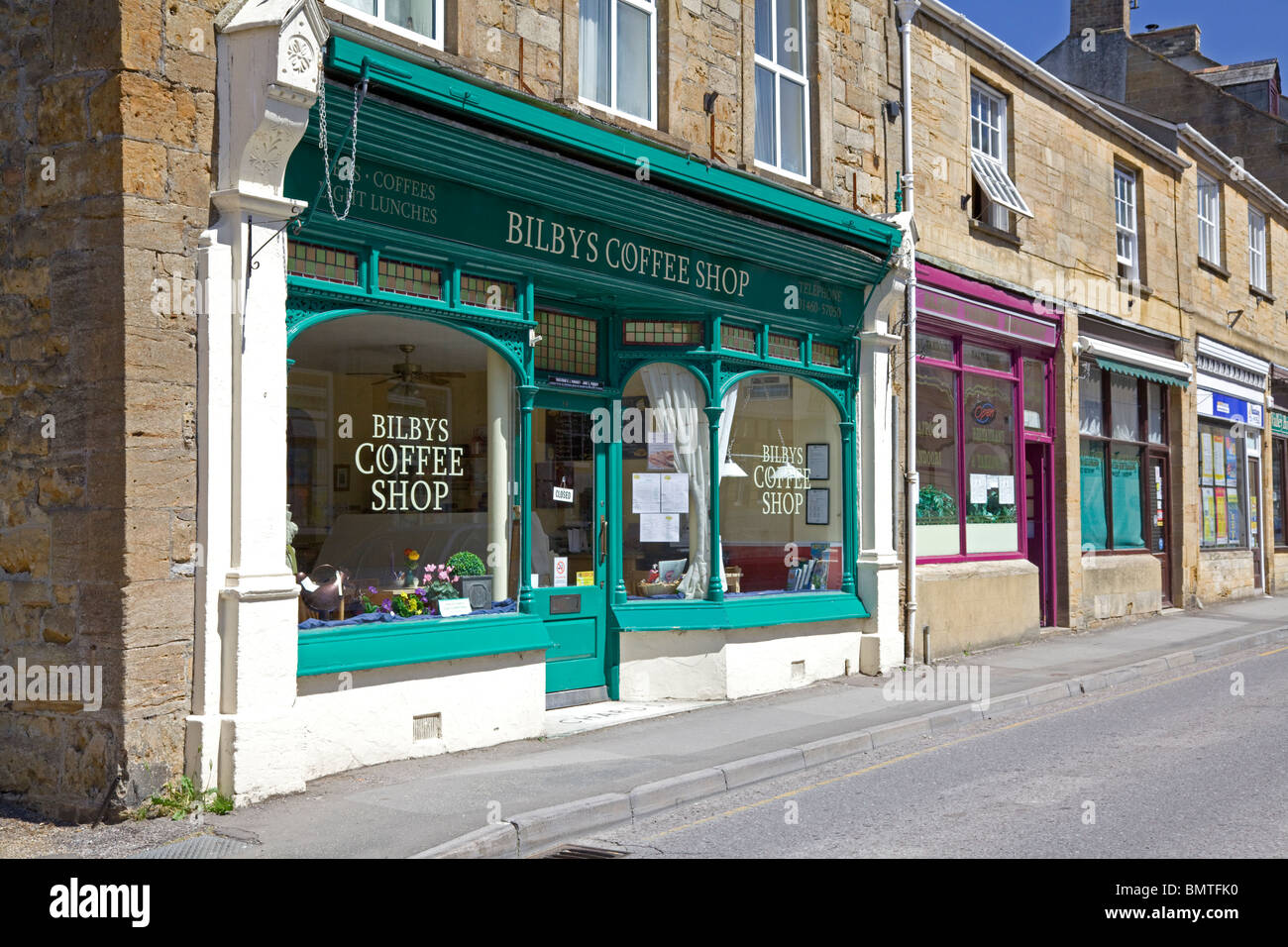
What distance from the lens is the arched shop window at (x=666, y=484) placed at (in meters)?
11.3

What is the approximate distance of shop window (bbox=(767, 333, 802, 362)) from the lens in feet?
40.2

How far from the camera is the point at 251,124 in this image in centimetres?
749

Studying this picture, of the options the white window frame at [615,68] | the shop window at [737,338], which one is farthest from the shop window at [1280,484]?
the white window frame at [615,68]

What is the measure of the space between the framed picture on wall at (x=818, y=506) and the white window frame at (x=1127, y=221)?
8880 mm

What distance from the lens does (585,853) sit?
6637 mm

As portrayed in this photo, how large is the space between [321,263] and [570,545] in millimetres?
3475

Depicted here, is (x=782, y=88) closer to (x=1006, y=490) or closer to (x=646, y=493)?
(x=646, y=493)

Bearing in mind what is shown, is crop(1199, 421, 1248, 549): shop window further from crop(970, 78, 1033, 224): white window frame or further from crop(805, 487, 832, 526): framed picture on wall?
crop(805, 487, 832, 526): framed picture on wall

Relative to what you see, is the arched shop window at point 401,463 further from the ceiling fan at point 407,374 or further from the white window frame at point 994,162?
the white window frame at point 994,162

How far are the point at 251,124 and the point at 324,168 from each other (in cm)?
69

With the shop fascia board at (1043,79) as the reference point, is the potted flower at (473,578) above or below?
below

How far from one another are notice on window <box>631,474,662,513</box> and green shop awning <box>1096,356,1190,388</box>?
366 inches

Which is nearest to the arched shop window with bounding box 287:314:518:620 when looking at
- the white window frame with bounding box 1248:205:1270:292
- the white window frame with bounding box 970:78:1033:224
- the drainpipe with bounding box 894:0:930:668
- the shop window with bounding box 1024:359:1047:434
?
the drainpipe with bounding box 894:0:930:668

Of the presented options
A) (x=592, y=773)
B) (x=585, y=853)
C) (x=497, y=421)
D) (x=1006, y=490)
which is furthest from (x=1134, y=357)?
(x=585, y=853)
